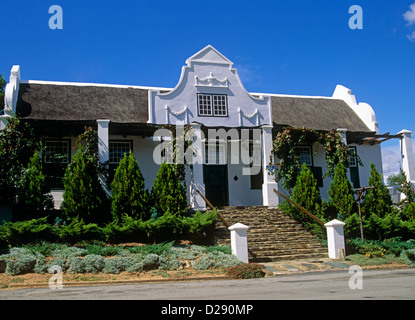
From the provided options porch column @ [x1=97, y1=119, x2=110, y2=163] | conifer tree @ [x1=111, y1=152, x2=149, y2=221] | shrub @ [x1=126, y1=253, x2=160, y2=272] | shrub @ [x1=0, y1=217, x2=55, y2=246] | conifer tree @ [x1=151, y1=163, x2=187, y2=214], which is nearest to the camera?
shrub @ [x1=126, y1=253, x2=160, y2=272]

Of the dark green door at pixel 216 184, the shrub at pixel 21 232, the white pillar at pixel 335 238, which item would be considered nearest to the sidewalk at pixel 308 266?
the white pillar at pixel 335 238

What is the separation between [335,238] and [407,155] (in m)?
9.70

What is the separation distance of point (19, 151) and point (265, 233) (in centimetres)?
966

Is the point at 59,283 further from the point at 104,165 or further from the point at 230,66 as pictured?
the point at 230,66

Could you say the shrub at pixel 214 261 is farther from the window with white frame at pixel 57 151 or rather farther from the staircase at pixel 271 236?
the window with white frame at pixel 57 151

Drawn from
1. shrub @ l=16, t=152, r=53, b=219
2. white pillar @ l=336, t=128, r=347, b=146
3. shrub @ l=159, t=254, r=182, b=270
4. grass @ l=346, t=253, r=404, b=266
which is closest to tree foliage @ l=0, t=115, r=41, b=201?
shrub @ l=16, t=152, r=53, b=219

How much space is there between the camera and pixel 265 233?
15812 mm

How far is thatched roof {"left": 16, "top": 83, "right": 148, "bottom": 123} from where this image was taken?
18.2 m

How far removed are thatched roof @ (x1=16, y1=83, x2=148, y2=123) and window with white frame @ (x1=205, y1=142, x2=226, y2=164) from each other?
10.8 feet

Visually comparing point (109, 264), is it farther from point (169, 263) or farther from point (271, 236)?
point (271, 236)

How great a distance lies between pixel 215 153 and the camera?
20344 millimetres

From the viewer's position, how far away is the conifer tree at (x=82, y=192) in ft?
49.0

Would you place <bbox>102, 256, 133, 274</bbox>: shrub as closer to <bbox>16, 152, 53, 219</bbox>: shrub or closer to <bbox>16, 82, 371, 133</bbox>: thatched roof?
<bbox>16, 152, 53, 219</bbox>: shrub

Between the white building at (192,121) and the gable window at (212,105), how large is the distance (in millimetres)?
45
